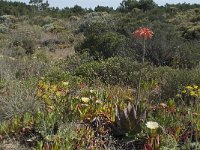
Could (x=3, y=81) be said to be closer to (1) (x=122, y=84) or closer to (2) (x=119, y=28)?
(1) (x=122, y=84)

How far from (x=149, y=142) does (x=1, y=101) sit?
2.72 m

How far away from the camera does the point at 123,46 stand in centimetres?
1374

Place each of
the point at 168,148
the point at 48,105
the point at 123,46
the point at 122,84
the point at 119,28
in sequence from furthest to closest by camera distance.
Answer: the point at 119,28 → the point at 123,46 → the point at 122,84 → the point at 48,105 → the point at 168,148

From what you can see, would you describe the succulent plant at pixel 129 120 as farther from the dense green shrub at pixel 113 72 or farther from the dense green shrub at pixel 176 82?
the dense green shrub at pixel 113 72

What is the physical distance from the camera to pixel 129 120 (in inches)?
213

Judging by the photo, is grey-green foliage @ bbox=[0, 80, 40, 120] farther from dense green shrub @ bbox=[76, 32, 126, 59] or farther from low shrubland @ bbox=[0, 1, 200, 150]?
dense green shrub @ bbox=[76, 32, 126, 59]

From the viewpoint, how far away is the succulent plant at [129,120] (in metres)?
5.39

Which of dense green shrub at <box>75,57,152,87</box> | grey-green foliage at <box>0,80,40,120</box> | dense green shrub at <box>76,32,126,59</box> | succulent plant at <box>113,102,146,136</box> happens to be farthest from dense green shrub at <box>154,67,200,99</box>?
dense green shrub at <box>76,32,126,59</box>

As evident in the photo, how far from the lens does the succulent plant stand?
5391 millimetres

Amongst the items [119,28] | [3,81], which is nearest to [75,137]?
[3,81]

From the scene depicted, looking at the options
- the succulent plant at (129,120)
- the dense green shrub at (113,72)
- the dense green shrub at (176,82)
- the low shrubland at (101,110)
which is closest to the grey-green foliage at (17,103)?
the low shrubland at (101,110)

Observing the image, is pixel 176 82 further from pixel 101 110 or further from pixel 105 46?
pixel 105 46

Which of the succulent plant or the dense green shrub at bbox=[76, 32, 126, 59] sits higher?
the dense green shrub at bbox=[76, 32, 126, 59]

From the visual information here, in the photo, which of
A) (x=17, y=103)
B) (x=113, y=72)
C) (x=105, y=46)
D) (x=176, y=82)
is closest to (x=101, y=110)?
(x=17, y=103)
